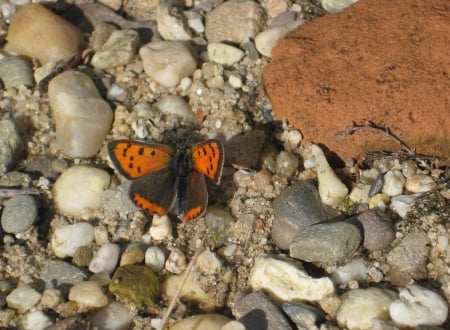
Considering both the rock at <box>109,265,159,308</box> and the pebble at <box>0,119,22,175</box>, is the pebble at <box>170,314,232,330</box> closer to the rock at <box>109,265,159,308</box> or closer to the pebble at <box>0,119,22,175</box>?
the rock at <box>109,265,159,308</box>

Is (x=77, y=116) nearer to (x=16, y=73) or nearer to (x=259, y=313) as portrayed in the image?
(x=16, y=73)

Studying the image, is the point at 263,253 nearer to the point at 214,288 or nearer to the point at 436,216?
the point at 214,288

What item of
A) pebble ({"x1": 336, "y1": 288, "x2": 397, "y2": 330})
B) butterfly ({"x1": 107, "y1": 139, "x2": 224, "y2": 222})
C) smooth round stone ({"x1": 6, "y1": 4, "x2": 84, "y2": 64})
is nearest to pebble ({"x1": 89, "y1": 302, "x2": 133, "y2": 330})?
butterfly ({"x1": 107, "y1": 139, "x2": 224, "y2": 222})

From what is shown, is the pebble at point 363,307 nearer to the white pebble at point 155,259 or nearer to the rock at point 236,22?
the white pebble at point 155,259

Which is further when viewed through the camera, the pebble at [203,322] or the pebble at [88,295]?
the pebble at [88,295]

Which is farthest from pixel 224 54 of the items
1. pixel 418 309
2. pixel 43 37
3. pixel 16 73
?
pixel 418 309

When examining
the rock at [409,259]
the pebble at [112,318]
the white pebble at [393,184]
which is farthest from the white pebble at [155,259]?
the white pebble at [393,184]
